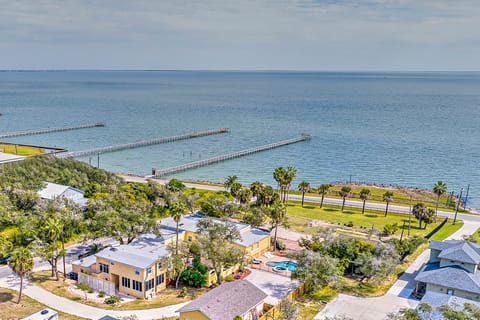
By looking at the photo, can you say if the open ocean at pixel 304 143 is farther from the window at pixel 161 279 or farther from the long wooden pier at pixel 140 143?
the window at pixel 161 279

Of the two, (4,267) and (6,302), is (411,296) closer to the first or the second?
(6,302)

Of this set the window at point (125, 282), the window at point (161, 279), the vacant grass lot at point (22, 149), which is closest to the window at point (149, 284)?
the window at point (161, 279)

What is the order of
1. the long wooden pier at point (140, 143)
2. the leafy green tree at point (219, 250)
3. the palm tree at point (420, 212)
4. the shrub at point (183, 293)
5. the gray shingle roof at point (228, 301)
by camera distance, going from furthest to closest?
the long wooden pier at point (140, 143) < the palm tree at point (420, 212) < the leafy green tree at point (219, 250) < the shrub at point (183, 293) < the gray shingle roof at point (228, 301)

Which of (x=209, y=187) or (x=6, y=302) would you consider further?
(x=209, y=187)

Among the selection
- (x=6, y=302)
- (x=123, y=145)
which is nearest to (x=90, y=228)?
(x=6, y=302)

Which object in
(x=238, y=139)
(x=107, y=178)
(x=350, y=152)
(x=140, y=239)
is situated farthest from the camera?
(x=238, y=139)

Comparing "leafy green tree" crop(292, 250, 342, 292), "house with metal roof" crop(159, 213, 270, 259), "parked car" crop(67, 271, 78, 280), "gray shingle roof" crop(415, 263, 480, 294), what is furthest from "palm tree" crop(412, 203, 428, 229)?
"parked car" crop(67, 271, 78, 280)

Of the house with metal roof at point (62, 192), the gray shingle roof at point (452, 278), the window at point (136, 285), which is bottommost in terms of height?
the window at point (136, 285)
